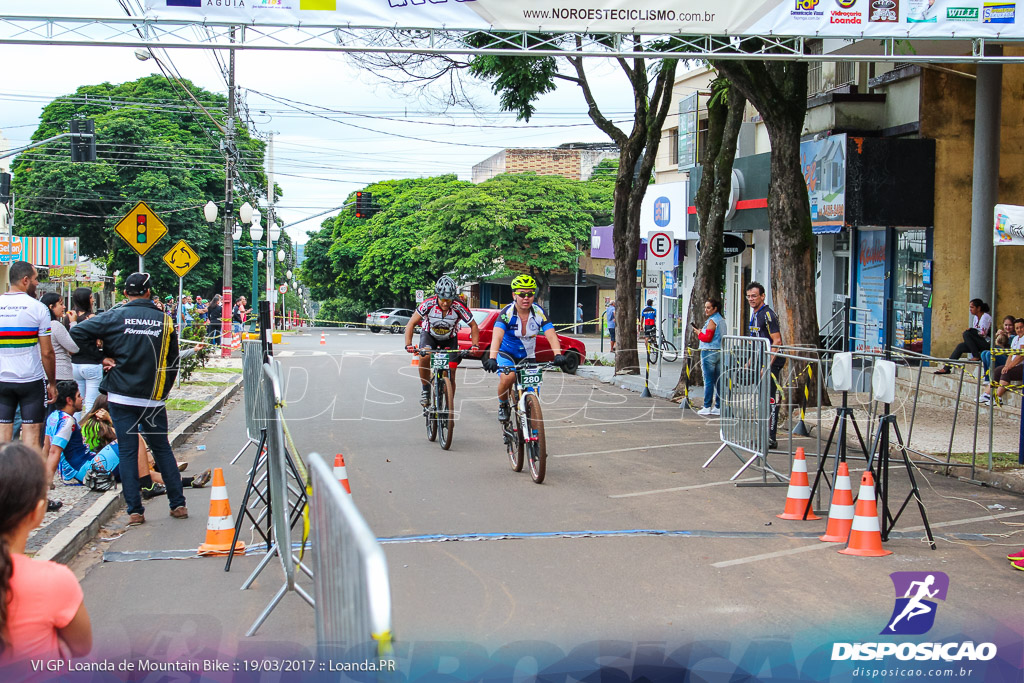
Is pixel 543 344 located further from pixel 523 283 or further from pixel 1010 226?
pixel 1010 226

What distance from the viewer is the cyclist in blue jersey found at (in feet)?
35.1

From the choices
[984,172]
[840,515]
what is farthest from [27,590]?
Result: [984,172]

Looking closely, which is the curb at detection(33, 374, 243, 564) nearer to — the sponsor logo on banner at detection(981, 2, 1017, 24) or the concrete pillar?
the sponsor logo on banner at detection(981, 2, 1017, 24)

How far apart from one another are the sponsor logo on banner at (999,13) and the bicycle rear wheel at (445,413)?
717cm

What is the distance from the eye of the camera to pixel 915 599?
6098mm

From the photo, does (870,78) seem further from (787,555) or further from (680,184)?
(787,555)

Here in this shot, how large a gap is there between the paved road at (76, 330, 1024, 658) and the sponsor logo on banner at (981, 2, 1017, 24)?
4.83 m

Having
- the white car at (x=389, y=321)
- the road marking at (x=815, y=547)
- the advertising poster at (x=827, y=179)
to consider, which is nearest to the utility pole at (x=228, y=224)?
the advertising poster at (x=827, y=179)

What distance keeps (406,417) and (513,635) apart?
10357 mm

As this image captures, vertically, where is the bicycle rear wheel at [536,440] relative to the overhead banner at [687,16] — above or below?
below

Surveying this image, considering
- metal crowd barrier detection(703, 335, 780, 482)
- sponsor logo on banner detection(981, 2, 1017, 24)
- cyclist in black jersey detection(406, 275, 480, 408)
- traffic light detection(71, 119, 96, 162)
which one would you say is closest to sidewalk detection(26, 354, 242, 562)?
cyclist in black jersey detection(406, 275, 480, 408)

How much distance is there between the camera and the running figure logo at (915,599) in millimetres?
5605

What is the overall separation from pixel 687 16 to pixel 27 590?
9.18m

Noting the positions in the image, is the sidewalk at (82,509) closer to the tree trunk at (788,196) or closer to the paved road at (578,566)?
the paved road at (578,566)
